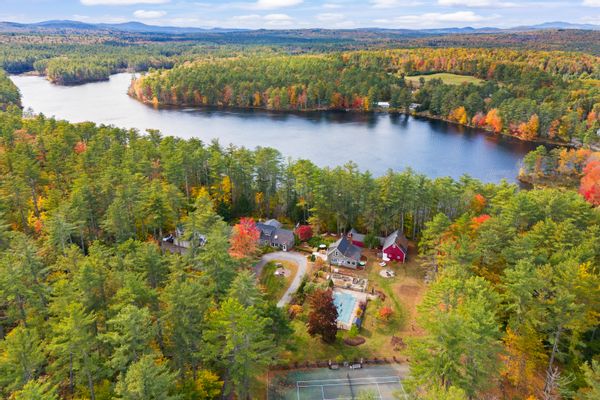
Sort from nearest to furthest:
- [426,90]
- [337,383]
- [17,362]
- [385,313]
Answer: [17,362]
[337,383]
[385,313]
[426,90]

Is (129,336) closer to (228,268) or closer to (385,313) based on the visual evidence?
(228,268)

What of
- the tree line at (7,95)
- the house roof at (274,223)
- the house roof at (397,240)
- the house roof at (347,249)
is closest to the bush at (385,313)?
the house roof at (347,249)

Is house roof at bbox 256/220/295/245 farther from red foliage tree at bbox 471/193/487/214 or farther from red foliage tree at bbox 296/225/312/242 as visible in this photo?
red foliage tree at bbox 471/193/487/214

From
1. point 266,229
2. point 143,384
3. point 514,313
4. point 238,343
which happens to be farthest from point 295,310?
point 143,384

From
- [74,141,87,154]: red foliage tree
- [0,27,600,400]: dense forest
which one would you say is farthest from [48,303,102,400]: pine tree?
[74,141,87,154]: red foliage tree

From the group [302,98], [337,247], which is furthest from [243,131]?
[337,247]

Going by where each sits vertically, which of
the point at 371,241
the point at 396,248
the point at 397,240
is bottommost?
the point at 371,241

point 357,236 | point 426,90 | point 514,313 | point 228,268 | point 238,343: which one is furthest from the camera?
point 426,90

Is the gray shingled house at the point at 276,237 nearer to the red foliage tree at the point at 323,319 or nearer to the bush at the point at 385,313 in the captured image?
the bush at the point at 385,313
